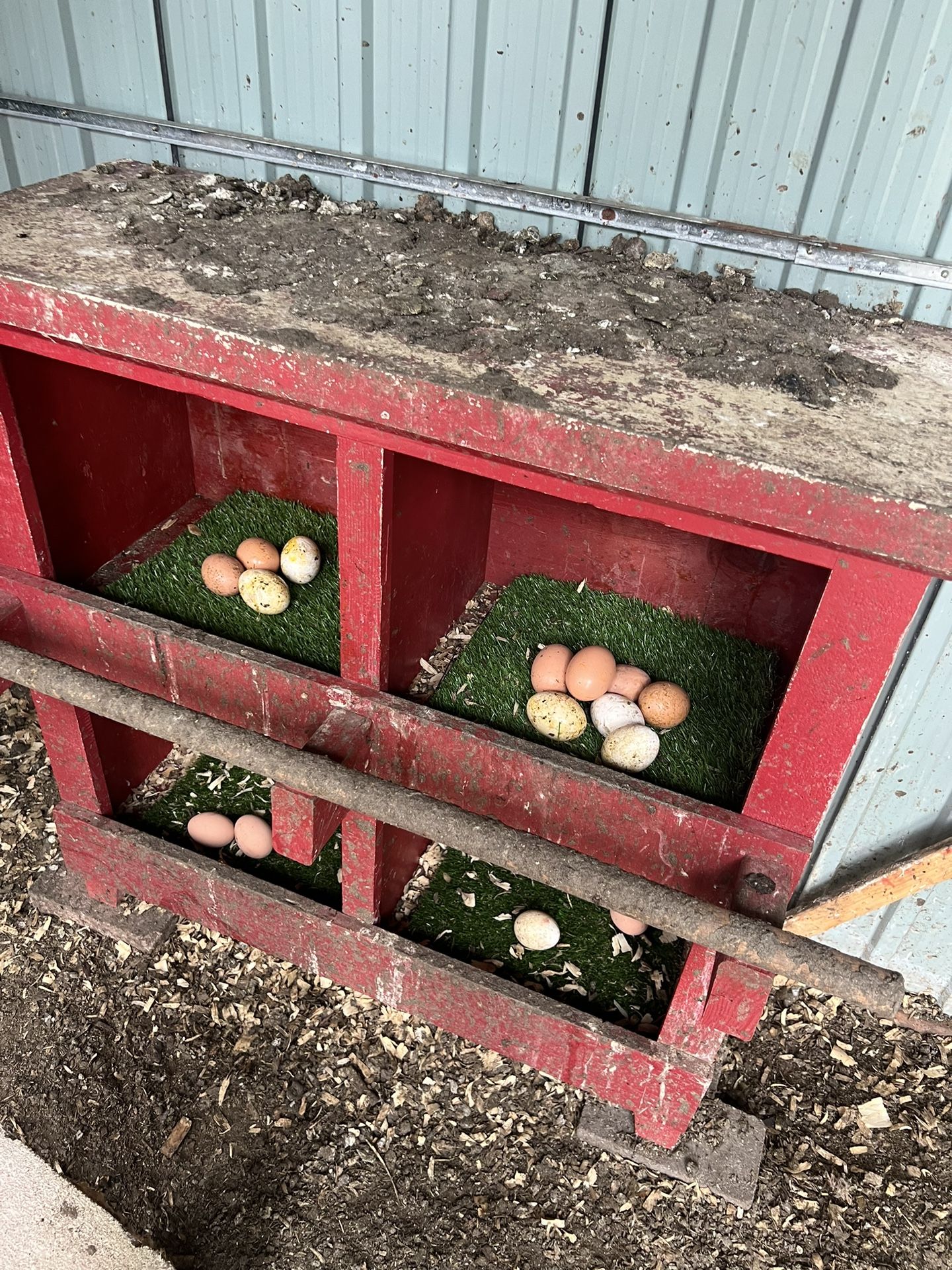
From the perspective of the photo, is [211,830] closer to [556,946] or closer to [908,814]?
[556,946]

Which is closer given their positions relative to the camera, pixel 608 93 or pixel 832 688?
pixel 832 688

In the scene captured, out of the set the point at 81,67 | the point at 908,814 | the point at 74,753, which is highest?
the point at 81,67

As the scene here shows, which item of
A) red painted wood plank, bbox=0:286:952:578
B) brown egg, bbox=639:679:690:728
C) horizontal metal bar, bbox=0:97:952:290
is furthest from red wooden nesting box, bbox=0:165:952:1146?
brown egg, bbox=639:679:690:728

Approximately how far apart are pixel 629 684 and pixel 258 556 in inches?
46.4

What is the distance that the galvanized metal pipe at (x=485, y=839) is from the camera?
1582mm

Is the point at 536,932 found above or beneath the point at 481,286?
beneath

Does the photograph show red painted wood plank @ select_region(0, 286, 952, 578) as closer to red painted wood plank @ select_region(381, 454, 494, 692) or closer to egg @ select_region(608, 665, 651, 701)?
red painted wood plank @ select_region(381, 454, 494, 692)

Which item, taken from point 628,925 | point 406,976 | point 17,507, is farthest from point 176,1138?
point 17,507

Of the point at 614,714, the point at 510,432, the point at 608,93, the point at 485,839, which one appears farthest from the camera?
the point at 614,714

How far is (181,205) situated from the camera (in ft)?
7.46

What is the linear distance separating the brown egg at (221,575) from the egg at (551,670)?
3.04 feet

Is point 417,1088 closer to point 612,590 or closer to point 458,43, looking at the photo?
point 612,590

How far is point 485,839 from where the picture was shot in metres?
1.79

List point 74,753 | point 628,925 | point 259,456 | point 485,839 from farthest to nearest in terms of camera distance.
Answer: point 259,456 → point 628,925 → point 74,753 → point 485,839
